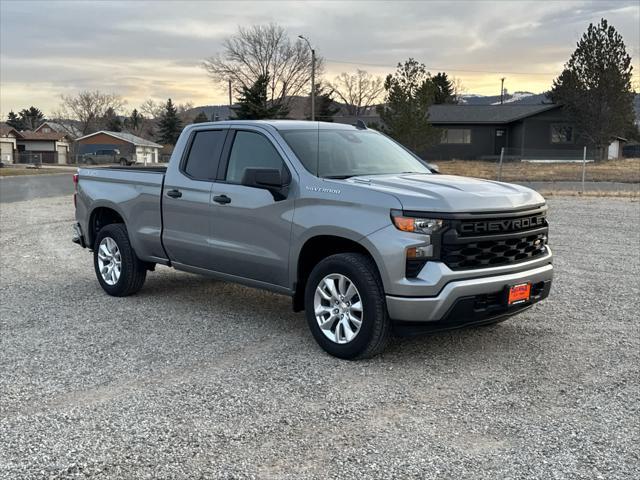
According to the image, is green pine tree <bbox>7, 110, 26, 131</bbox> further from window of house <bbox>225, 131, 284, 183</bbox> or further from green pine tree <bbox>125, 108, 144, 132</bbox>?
window of house <bbox>225, 131, 284, 183</bbox>

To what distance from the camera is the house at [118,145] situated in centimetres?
8556

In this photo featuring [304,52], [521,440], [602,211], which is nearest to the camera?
[521,440]

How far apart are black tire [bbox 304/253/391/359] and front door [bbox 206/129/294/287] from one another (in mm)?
564

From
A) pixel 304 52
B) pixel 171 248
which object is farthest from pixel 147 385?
pixel 304 52

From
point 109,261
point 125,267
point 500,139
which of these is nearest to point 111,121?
point 500,139

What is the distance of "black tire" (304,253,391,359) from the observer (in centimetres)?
492

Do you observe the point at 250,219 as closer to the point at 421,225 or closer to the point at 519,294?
the point at 421,225

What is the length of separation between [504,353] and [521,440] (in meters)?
1.67

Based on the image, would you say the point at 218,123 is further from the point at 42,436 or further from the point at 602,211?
the point at 602,211

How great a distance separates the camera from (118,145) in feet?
286

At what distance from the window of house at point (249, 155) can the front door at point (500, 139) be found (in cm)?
4661


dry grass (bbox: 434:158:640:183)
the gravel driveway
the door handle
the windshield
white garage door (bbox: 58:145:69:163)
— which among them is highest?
white garage door (bbox: 58:145:69:163)

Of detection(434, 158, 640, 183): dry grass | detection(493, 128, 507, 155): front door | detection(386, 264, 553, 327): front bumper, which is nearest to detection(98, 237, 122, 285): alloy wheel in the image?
detection(386, 264, 553, 327): front bumper

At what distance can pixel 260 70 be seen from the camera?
228 feet
